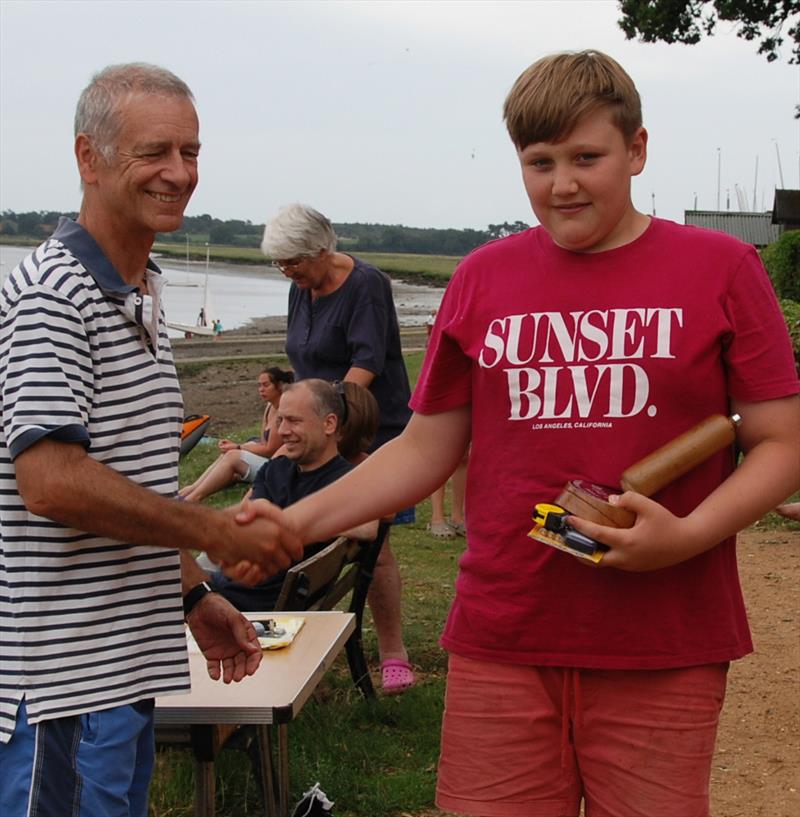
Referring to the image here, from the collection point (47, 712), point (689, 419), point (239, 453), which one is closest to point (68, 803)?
point (47, 712)

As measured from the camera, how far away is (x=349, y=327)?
19.3 feet

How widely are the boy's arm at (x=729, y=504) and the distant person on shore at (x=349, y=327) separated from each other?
3.41m

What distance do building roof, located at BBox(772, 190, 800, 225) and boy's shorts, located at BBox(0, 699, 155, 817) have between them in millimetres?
28769

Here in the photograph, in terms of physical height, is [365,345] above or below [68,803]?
above

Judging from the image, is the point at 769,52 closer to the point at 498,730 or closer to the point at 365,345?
the point at 365,345

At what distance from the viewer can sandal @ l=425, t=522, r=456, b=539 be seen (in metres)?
9.59

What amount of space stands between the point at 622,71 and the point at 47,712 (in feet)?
5.37

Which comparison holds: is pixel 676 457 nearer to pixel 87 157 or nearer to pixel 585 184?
pixel 585 184

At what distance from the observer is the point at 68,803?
241cm

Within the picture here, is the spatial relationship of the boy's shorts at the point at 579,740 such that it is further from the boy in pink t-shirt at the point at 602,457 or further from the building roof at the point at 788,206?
the building roof at the point at 788,206

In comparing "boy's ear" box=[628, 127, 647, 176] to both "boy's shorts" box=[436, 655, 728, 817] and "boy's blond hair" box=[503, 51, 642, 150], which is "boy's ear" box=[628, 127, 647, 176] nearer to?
"boy's blond hair" box=[503, 51, 642, 150]

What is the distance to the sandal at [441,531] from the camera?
959 cm

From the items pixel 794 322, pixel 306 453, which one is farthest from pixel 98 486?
pixel 794 322

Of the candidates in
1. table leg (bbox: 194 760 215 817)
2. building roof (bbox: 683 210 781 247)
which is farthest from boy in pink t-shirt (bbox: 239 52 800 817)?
building roof (bbox: 683 210 781 247)
